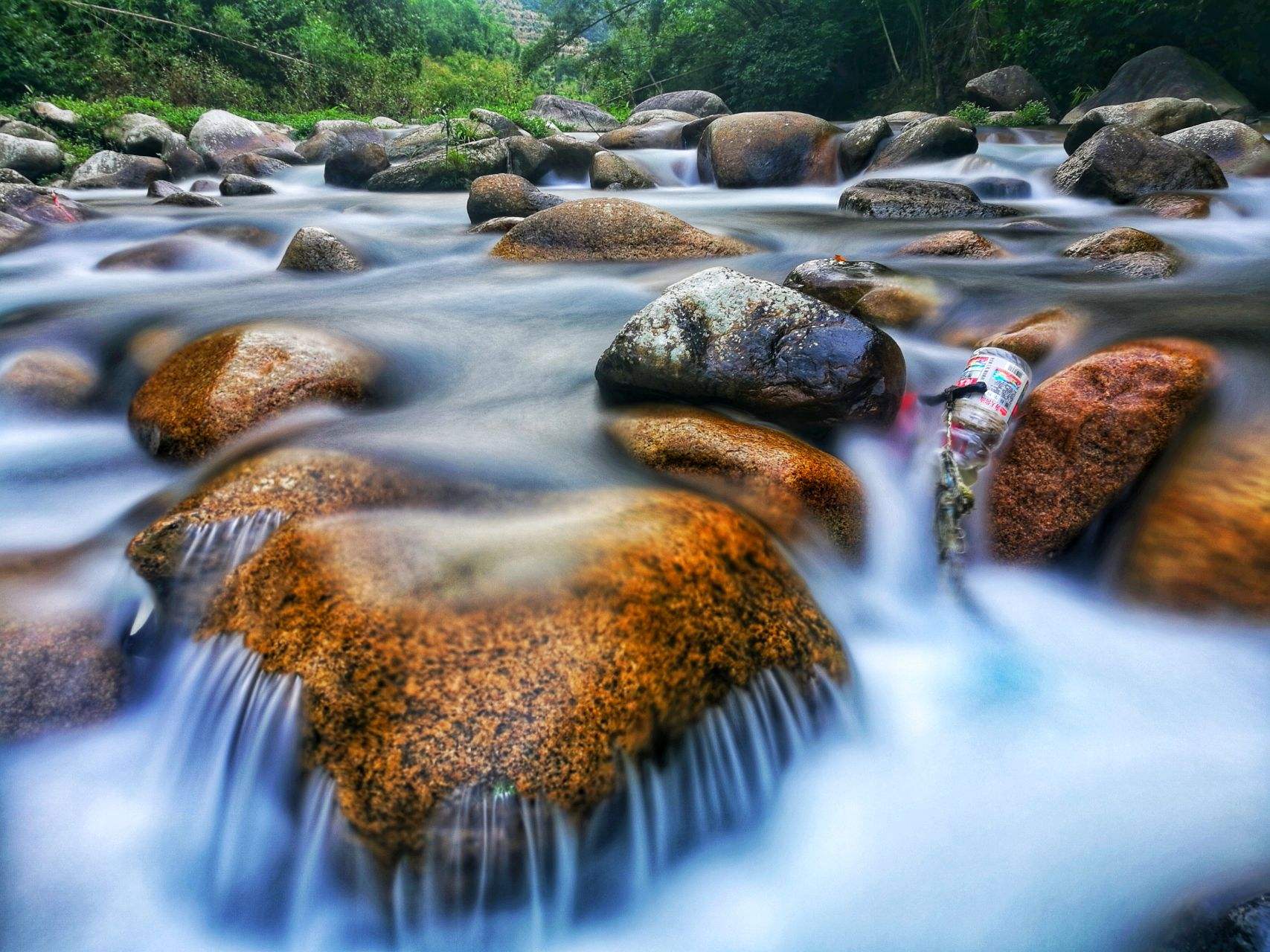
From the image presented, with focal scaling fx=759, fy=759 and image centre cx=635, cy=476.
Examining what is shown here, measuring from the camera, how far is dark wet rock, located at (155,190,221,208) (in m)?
10.2

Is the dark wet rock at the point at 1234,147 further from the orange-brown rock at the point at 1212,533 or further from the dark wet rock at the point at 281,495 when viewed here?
the dark wet rock at the point at 281,495

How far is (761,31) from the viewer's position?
25.0 meters

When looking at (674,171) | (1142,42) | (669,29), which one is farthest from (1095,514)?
(669,29)

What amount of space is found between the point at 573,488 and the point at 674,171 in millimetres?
12430

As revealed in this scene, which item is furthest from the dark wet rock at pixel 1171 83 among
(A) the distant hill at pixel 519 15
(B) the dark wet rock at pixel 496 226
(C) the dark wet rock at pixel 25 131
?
(A) the distant hill at pixel 519 15

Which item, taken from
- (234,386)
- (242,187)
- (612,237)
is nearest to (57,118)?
(242,187)

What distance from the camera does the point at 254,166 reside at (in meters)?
14.6

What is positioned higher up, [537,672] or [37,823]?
[537,672]

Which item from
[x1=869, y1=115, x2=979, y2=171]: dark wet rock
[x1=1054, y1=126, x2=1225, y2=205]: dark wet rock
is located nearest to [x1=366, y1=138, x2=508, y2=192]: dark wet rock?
[x1=869, y1=115, x2=979, y2=171]: dark wet rock

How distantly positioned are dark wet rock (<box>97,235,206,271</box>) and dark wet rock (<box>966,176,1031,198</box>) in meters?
9.24

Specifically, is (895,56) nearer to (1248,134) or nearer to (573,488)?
(1248,134)

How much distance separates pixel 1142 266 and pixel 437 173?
10.3 metres

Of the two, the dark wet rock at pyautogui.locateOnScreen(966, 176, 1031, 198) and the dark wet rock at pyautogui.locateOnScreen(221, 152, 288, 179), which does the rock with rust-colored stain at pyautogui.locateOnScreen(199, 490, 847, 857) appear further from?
the dark wet rock at pyautogui.locateOnScreen(221, 152, 288, 179)

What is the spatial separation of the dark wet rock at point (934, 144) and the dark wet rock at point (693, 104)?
1293 centimetres
